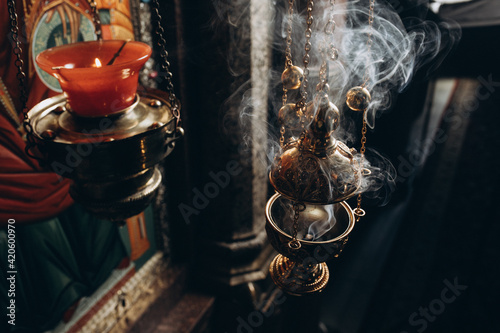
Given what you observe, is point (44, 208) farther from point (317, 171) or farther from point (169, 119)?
point (317, 171)

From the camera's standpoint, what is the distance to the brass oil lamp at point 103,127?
1010mm

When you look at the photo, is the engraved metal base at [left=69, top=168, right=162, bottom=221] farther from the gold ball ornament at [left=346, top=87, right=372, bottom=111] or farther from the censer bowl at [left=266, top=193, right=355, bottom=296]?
the gold ball ornament at [left=346, top=87, right=372, bottom=111]

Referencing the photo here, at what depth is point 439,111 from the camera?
8.93 meters

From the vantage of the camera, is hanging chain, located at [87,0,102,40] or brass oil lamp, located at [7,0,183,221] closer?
brass oil lamp, located at [7,0,183,221]

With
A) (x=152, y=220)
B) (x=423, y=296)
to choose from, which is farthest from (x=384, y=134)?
(x=152, y=220)

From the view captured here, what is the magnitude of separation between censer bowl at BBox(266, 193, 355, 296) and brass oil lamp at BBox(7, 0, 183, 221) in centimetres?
53

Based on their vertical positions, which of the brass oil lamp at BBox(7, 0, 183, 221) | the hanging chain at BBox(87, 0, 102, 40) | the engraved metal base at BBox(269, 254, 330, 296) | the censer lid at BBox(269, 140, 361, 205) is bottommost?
the engraved metal base at BBox(269, 254, 330, 296)

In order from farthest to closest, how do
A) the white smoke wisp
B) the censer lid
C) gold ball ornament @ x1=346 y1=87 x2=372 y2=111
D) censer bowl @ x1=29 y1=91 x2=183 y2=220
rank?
the white smoke wisp, gold ball ornament @ x1=346 y1=87 x2=372 y2=111, the censer lid, censer bowl @ x1=29 y1=91 x2=183 y2=220

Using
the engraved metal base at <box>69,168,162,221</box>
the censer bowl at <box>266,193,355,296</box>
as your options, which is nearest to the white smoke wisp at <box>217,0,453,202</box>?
the censer bowl at <box>266,193,355,296</box>

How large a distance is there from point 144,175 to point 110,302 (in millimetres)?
1774

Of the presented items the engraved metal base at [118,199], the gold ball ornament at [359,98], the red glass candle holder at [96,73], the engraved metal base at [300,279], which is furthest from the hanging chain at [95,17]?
the engraved metal base at [300,279]

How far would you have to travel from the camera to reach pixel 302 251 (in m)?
1.21

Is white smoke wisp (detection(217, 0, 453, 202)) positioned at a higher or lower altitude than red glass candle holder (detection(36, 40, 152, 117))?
lower

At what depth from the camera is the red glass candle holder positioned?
3.32ft
